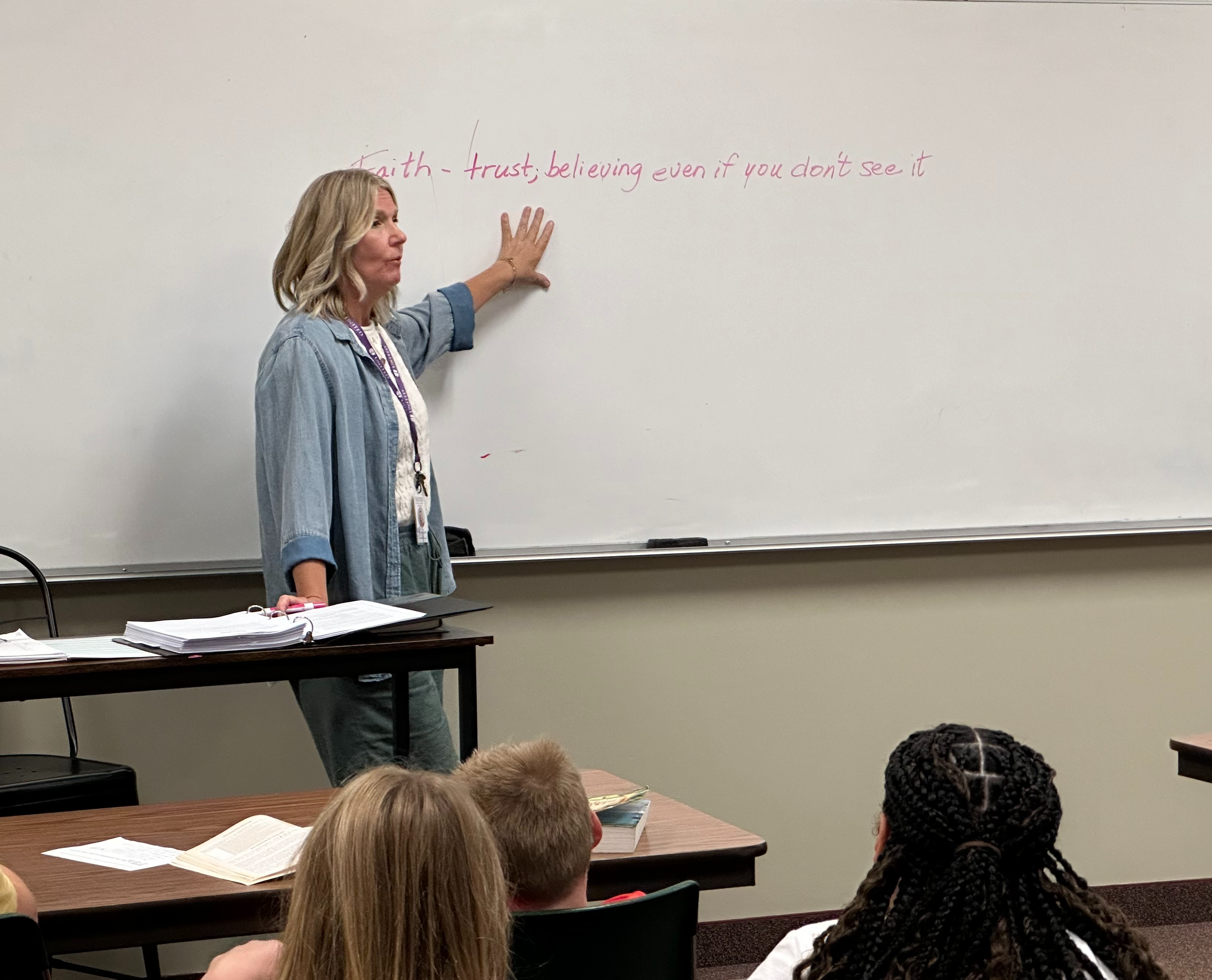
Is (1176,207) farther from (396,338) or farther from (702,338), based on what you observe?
(396,338)

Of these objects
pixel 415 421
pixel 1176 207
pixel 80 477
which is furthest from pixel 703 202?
pixel 80 477

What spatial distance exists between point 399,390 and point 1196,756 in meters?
1.58

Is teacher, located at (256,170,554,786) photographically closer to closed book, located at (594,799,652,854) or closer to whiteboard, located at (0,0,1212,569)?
whiteboard, located at (0,0,1212,569)

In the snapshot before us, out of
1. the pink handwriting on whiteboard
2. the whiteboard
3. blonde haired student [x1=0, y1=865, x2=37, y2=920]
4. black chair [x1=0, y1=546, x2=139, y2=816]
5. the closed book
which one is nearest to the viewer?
blonde haired student [x1=0, y1=865, x2=37, y2=920]

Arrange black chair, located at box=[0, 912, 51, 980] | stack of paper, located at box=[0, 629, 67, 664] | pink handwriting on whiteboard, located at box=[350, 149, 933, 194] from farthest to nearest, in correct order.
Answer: pink handwriting on whiteboard, located at box=[350, 149, 933, 194] < stack of paper, located at box=[0, 629, 67, 664] < black chair, located at box=[0, 912, 51, 980]

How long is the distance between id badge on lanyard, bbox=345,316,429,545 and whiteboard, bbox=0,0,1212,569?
270 mm

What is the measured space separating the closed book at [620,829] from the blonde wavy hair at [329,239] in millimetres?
1227

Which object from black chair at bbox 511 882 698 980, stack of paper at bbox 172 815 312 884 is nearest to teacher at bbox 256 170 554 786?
Result: stack of paper at bbox 172 815 312 884

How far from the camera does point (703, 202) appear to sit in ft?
9.41

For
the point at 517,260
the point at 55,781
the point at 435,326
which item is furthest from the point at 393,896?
the point at 517,260

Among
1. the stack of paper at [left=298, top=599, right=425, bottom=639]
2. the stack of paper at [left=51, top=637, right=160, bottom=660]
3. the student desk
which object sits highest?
the stack of paper at [left=298, top=599, right=425, bottom=639]

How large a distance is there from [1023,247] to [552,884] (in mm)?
2200

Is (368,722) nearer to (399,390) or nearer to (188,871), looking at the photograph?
(399,390)

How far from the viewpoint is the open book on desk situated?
192 centimetres
